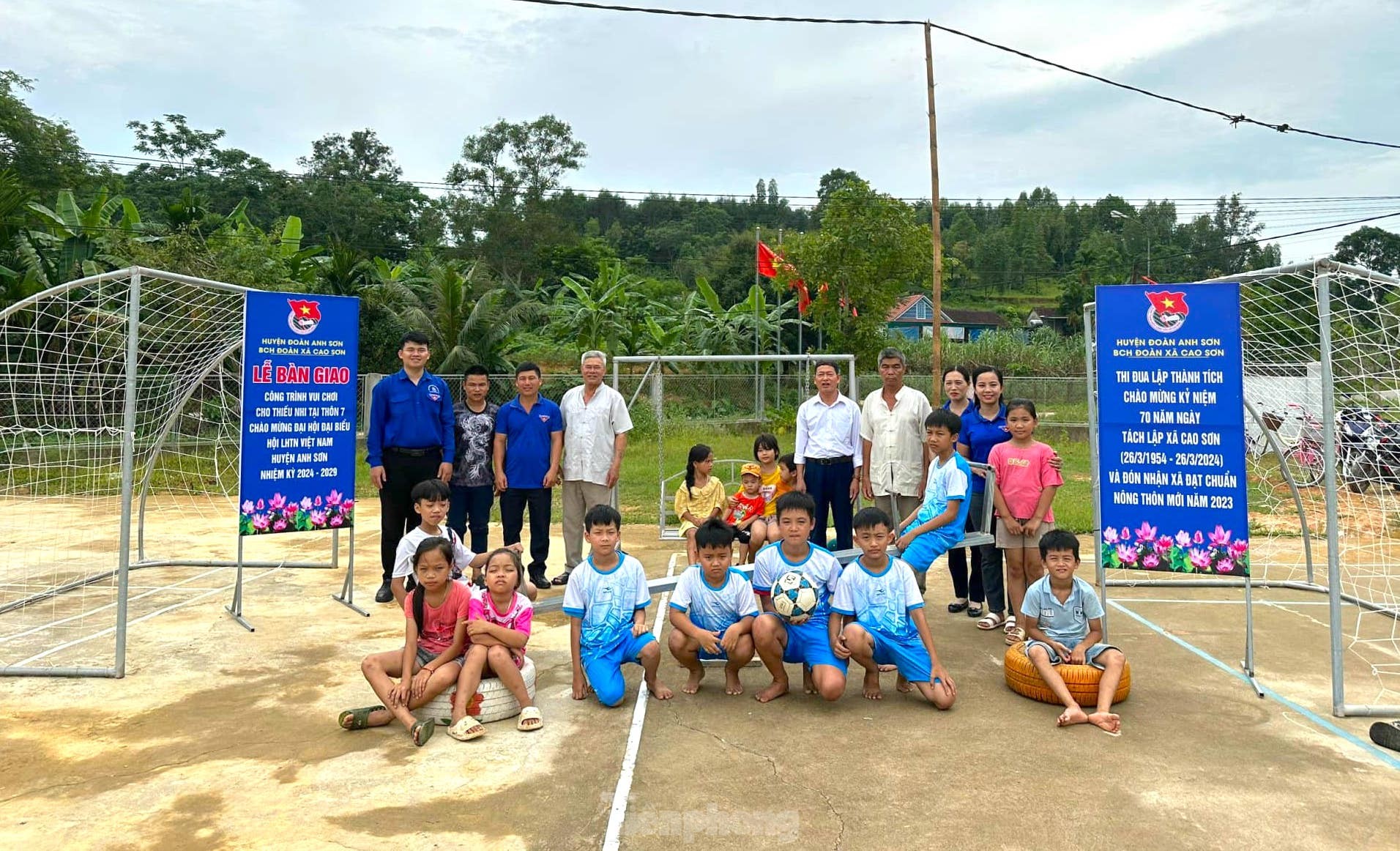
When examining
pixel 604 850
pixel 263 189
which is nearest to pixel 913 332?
pixel 263 189

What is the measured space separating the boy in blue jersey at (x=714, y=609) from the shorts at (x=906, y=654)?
25.7 inches

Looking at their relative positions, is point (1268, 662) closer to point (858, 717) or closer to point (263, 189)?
point (858, 717)

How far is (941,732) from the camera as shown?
4430 millimetres

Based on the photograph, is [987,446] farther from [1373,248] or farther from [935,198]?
[1373,248]

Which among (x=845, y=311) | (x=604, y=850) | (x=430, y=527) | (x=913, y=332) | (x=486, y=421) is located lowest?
(x=604, y=850)

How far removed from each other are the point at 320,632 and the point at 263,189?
38601 millimetres

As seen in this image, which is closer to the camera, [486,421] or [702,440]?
[486,421]

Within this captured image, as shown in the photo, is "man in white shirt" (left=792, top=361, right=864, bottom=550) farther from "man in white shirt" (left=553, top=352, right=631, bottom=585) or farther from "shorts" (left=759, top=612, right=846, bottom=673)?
"shorts" (left=759, top=612, right=846, bottom=673)

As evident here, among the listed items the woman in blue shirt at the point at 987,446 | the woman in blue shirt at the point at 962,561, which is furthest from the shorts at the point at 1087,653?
the woman in blue shirt at the point at 962,561

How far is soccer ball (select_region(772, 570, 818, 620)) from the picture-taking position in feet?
15.7

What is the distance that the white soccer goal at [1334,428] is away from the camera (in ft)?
15.3

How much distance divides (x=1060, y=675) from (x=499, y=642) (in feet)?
9.53

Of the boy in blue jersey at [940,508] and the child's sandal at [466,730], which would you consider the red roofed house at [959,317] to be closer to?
the boy in blue jersey at [940,508]

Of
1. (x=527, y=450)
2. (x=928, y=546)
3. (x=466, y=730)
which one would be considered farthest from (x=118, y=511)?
(x=928, y=546)
